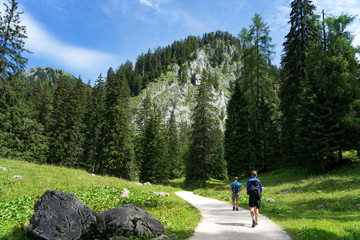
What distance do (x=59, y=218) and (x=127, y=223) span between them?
2146 millimetres

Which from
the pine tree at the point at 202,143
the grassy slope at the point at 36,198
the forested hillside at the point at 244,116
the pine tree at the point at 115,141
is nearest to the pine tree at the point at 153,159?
the forested hillside at the point at 244,116

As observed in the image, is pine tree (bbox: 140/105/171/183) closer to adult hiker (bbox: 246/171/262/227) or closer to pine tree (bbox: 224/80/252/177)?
pine tree (bbox: 224/80/252/177)

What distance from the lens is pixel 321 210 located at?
10070 mm

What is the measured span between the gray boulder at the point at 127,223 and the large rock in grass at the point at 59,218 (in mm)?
507

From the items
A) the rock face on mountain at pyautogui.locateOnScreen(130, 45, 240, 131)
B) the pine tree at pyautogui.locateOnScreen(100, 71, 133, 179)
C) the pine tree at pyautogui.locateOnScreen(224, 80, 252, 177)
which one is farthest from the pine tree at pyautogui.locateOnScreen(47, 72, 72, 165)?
the rock face on mountain at pyautogui.locateOnScreen(130, 45, 240, 131)

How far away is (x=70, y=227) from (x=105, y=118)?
92.0ft

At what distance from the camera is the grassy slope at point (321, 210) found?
666 centimetres

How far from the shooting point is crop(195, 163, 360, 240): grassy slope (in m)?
6.66

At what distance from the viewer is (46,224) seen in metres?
5.79

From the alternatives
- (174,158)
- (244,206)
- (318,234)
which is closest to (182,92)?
(174,158)

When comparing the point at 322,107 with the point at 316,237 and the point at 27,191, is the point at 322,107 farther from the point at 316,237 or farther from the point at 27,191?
the point at 27,191

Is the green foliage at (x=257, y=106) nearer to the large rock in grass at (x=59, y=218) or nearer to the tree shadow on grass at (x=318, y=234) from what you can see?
the tree shadow on grass at (x=318, y=234)

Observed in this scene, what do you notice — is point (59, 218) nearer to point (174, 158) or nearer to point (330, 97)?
point (330, 97)

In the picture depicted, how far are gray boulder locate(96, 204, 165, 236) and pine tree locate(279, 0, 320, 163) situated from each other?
22664 millimetres
